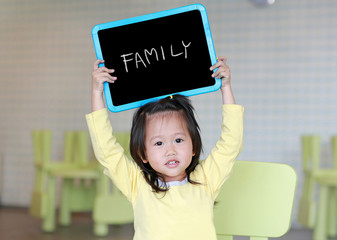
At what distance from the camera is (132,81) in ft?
Answer: 4.58

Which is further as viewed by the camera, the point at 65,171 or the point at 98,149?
the point at 65,171

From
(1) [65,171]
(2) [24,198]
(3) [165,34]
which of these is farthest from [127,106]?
(2) [24,198]

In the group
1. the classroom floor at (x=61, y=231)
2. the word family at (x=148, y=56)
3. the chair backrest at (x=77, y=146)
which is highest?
the word family at (x=148, y=56)

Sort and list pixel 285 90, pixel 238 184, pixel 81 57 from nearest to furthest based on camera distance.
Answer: pixel 238 184 < pixel 285 90 < pixel 81 57

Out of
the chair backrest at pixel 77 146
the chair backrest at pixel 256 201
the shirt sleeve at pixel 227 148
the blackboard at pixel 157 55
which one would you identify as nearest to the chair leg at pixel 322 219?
the chair backrest at pixel 77 146

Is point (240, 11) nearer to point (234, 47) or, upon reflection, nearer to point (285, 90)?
point (234, 47)

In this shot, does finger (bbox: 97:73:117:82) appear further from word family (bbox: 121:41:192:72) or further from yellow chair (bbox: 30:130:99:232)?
yellow chair (bbox: 30:130:99:232)

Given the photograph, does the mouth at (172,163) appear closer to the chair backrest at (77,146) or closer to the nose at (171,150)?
the nose at (171,150)

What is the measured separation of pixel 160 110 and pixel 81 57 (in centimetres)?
433

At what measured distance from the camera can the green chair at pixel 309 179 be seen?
4109 millimetres

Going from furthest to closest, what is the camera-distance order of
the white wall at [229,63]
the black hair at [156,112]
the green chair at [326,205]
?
the white wall at [229,63] < the green chair at [326,205] < the black hair at [156,112]

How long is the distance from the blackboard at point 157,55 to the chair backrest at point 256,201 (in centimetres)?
27

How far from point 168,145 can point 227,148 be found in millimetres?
157

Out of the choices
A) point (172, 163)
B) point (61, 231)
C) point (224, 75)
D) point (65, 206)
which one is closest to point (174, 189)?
point (172, 163)
